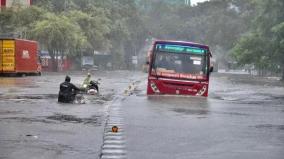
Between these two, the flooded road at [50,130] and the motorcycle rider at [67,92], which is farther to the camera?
the motorcycle rider at [67,92]

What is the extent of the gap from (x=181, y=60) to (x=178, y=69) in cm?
45

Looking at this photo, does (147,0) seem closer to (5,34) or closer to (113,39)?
(113,39)

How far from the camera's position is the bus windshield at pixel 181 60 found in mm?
28062

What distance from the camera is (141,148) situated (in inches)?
441

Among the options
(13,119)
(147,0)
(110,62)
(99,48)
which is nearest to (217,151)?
(13,119)

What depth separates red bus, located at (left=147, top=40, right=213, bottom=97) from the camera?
1093 inches

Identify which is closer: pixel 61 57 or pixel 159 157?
pixel 159 157

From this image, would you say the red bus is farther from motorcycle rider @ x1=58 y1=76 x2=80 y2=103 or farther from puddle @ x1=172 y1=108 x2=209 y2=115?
puddle @ x1=172 y1=108 x2=209 y2=115

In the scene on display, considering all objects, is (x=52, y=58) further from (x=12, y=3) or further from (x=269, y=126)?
(x=269, y=126)

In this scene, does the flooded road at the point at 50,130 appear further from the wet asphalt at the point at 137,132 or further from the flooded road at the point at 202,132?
the flooded road at the point at 202,132

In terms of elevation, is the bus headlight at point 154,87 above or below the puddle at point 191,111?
above

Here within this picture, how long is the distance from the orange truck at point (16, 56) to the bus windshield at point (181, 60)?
83.1ft

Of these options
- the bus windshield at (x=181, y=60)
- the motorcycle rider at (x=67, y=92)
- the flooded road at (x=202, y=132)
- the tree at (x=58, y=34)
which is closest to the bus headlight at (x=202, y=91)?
the bus windshield at (x=181, y=60)

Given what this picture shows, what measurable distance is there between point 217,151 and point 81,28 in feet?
242
